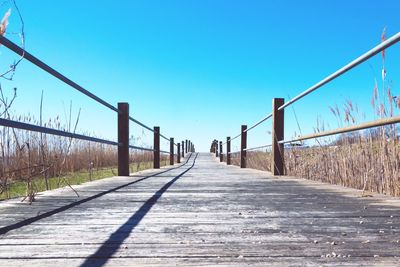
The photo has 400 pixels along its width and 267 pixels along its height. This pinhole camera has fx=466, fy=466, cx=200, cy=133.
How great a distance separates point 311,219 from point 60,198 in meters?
1.59

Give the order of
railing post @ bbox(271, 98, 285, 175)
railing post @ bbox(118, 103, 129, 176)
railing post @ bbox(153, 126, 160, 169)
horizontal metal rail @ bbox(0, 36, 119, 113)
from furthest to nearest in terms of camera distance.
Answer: railing post @ bbox(153, 126, 160, 169)
railing post @ bbox(118, 103, 129, 176)
railing post @ bbox(271, 98, 285, 175)
horizontal metal rail @ bbox(0, 36, 119, 113)

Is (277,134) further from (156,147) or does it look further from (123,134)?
(156,147)

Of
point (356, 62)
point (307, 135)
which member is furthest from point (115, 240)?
point (307, 135)

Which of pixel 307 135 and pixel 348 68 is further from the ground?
pixel 348 68

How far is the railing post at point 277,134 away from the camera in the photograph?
5672 mm

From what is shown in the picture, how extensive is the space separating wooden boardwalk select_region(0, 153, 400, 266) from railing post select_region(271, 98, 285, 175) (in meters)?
2.91

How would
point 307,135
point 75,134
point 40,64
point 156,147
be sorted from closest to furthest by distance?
point 40,64 < point 75,134 < point 307,135 < point 156,147

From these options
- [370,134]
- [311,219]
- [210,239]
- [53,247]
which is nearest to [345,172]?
[370,134]

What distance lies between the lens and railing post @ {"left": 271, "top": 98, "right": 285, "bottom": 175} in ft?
18.6

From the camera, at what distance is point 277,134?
568 cm

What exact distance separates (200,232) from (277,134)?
4.10 metres

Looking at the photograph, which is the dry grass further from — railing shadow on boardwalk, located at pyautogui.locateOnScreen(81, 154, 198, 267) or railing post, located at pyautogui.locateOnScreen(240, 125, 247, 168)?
railing post, located at pyautogui.locateOnScreen(240, 125, 247, 168)

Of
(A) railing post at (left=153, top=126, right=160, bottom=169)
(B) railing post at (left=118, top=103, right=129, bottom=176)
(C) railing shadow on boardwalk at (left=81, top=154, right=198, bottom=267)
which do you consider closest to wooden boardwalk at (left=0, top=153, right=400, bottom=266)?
(C) railing shadow on boardwalk at (left=81, top=154, right=198, bottom=267)

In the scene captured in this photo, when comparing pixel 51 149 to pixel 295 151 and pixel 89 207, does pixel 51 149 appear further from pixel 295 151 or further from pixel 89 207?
pixel 89 207
